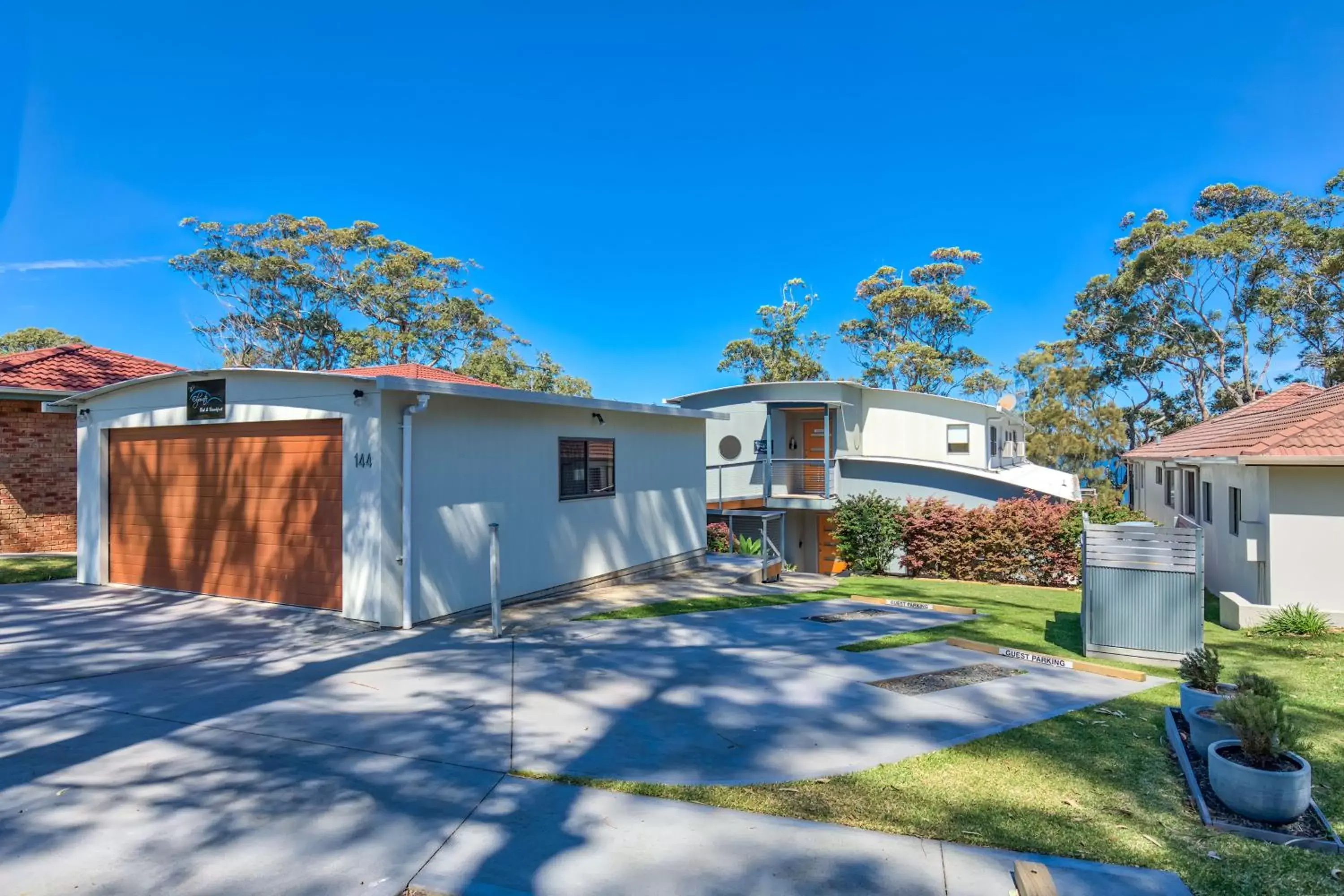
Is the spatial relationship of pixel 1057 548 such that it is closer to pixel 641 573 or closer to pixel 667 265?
pixel 641 573

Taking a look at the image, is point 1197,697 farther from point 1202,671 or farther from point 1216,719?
point 1216,719

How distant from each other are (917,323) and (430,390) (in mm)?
34356

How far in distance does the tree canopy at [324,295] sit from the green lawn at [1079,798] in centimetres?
3143

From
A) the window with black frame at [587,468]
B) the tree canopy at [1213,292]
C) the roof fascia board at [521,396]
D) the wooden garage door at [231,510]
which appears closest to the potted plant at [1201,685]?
the roof fascia board at [521,396]

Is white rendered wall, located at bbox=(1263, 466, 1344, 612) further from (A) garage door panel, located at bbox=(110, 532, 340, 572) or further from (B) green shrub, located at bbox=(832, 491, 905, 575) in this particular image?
(A) garage door panel, located at bbox=(110, 532, 340, 572)

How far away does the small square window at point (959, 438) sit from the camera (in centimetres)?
2067

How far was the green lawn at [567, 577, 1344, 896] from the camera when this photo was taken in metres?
3.26

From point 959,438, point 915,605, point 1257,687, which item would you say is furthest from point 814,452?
point 1257,687

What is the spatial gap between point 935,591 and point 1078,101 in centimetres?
1925

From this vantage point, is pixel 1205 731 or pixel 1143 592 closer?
pixel 1205 731

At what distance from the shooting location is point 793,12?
63.5 ft

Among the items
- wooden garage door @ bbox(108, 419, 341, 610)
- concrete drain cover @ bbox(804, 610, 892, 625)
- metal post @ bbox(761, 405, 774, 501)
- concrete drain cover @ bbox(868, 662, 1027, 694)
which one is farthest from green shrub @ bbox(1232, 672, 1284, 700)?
metal post @ bbox(761, 405, 774, 501)

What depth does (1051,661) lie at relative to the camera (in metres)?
7.02

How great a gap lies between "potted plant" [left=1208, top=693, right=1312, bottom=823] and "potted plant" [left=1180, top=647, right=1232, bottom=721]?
2.44 ft
